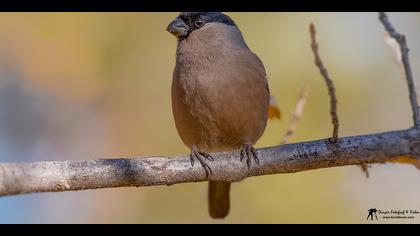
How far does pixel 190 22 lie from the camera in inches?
199

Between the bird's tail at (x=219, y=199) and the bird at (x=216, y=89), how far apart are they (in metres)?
0.66

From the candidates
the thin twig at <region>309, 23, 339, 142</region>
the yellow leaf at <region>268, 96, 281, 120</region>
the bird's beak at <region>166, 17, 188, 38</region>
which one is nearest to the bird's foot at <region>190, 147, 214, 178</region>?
the thin twig at <region>309, 23, 339, 142</region>

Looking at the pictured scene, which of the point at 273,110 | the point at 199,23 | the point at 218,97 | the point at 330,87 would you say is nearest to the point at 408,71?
the point at 330,87

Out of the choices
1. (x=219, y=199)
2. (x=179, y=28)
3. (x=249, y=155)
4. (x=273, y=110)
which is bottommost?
(x=249, y=155)

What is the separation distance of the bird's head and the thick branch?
66.0 inches

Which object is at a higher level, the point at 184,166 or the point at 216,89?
the point at 216,89

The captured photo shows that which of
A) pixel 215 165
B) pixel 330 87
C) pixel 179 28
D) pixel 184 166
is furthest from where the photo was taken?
pixel 179 28

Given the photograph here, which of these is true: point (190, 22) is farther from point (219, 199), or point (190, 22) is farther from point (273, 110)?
point (219, 199)

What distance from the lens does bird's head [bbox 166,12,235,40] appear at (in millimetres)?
4988

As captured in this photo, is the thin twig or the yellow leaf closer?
the thin twig

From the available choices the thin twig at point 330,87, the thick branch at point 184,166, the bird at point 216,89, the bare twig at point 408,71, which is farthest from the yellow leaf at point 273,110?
the bare twig at point 408,71

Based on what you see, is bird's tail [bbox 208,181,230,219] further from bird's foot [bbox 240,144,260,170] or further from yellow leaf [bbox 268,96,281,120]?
bird's foot [bbox 240,144,260,170]

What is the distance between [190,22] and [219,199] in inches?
66.3

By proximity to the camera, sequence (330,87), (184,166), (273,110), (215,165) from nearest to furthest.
Result: (330,87)
(184,166)
(215,165)
(273,110)
